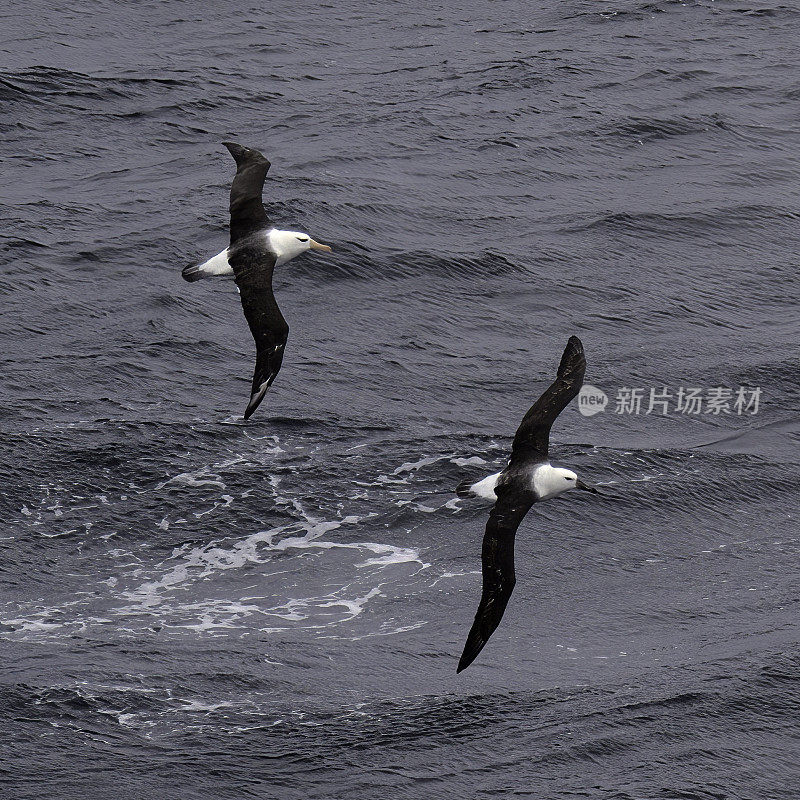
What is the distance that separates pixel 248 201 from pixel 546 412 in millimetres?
Answer: 4707

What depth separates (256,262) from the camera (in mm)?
20453

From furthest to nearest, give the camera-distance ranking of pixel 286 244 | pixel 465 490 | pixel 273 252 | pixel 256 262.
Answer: pixel 286 244 < pixel 273 252 < pixel 256 262 < pixel 465 490

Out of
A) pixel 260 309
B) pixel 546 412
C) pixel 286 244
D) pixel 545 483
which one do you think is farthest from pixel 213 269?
pixel 545 483

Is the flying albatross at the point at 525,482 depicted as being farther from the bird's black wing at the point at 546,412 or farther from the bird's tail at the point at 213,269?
the bird's tail at the point at 213,269

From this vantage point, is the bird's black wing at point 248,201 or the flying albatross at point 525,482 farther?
the bird's black wing at point 248,201

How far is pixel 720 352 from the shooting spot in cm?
2911

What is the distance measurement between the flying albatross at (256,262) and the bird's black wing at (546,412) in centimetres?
301

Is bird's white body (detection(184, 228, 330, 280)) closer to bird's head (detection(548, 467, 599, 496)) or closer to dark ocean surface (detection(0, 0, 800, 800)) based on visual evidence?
bird's head (detection(548, 467, 599, 496))

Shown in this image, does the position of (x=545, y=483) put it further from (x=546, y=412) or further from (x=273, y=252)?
(x=273, y=252)

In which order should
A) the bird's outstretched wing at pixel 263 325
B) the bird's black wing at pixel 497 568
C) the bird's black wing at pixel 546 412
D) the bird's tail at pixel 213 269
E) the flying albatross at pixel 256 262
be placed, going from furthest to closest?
the bird's tail at pixel 213 269, the bird's black wing at pixel 546 412, the flying albatross at pixel 256 262, the bird's outstretched wing at pixel 263 325, the bird's black wing at pixel 497 568

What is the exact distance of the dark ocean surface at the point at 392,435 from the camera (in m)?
21.3

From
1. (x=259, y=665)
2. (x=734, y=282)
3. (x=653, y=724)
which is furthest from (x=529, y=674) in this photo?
(x=734, y=282)

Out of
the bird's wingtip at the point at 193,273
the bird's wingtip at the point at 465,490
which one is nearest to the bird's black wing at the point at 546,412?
the bird's wingtip at the point at 465,490

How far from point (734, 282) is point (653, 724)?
39.1 ft
